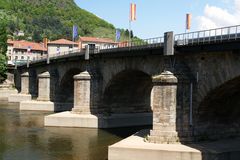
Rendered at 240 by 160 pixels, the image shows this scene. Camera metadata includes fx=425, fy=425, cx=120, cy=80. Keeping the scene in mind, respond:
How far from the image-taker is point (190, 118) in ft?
107

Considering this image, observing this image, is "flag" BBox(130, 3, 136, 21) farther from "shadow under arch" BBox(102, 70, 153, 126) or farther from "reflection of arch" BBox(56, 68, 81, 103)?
"reflection of arch" BBox(56, 68, 81, 103)

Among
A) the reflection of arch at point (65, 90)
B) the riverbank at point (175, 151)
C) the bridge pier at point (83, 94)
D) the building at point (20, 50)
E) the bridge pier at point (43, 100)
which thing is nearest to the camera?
the riverbank at point (175, 151)

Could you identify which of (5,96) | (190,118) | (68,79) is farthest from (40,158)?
(5,96)

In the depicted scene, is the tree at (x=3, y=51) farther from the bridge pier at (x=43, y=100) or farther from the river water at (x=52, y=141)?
the river water at (x=52, y=141)

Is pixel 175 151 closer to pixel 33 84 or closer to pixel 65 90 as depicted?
pixel 65 90

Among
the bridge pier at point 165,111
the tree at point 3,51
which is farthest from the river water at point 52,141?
the tree at point 3,51

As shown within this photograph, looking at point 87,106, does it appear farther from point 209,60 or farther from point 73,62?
point 209,60

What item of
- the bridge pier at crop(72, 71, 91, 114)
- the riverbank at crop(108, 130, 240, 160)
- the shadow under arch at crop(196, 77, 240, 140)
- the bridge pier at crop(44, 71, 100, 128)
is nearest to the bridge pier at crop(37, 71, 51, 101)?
the bridge pier at crop(44, 71, 100, 128)

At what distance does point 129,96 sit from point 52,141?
→ 14.1 meters

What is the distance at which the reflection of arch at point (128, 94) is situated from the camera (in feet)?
161

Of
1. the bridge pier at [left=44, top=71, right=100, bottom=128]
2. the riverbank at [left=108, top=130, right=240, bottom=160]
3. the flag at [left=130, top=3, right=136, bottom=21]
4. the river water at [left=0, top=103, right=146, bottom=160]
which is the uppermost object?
the flag at [left=130, top=3, right=136, bottom=21]

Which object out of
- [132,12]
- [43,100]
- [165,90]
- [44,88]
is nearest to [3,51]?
[44,88]

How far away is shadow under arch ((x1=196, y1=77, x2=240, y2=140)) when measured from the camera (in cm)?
3159

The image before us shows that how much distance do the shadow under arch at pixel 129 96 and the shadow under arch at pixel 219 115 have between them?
1598cm
